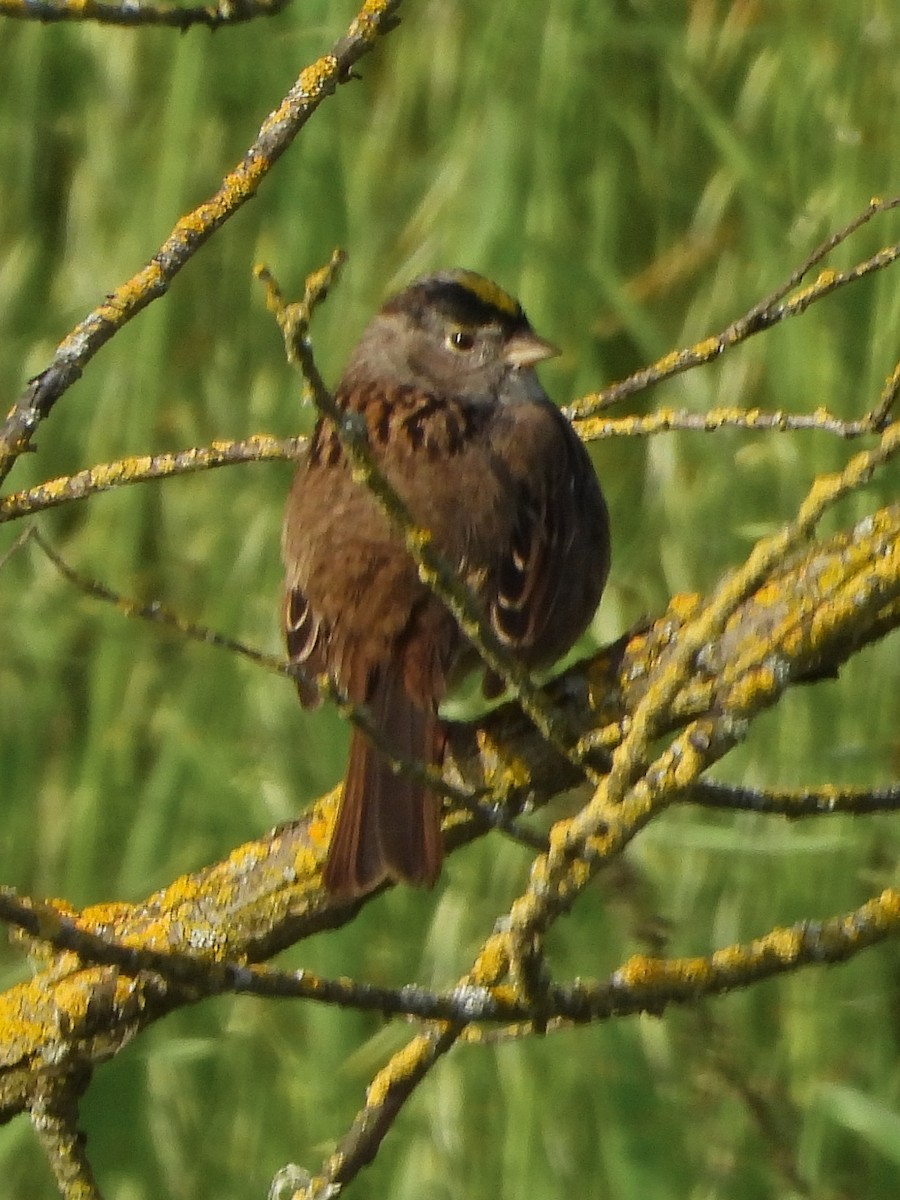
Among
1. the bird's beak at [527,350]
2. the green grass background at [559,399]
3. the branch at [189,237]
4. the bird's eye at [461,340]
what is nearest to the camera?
the branch at [189,237]

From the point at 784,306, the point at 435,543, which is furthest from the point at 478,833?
the point at 784,306

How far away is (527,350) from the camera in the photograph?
9.50 ft

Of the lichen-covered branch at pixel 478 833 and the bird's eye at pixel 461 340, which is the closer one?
the lichen-covered branch at pixel 478 833

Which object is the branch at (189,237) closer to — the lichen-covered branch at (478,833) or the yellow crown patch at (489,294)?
the lichen-covered branch at (478,833)

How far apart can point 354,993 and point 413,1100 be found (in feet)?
5.91

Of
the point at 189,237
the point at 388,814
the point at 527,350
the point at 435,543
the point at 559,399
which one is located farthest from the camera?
the point at 559,399

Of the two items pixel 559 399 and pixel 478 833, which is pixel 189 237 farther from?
pixel 559 399

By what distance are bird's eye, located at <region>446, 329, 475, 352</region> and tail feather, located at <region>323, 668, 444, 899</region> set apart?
0.74m

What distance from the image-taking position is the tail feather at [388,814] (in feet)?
6.39

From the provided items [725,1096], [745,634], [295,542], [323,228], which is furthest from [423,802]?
[323,228]

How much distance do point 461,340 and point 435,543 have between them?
64 cm

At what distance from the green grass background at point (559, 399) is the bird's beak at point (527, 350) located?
0.46 meters

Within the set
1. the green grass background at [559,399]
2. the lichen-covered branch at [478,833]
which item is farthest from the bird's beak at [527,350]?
the lichen-covered branch at [478,833]

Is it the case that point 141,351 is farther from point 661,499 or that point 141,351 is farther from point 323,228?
point 661,499
